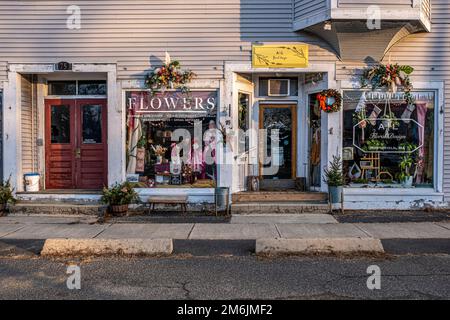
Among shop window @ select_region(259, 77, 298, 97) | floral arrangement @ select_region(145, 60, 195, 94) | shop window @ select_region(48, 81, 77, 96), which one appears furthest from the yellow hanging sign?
shop window @ select_region(48, 81, 77, 96)

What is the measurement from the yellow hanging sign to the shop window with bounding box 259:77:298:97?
105cm

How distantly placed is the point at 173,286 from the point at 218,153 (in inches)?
230

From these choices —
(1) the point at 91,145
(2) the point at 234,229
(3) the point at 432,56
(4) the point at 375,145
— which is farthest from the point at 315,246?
(1) the point at 91,145

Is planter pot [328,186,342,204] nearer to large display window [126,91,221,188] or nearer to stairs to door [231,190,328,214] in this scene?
stairs to door [231,190,328,214]

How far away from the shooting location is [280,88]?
11.8m

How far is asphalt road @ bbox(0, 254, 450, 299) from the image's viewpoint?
5121mm

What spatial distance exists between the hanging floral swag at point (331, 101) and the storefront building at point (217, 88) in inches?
9.2

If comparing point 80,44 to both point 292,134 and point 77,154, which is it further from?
point 292,134

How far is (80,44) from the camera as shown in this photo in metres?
10.9

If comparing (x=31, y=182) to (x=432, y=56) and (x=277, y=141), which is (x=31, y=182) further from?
(x=432, y=56)

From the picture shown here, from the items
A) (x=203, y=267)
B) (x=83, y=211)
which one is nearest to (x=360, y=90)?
(x=203, y=267)

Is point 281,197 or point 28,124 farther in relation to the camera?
point 28,124

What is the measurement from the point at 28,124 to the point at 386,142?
908 centimetres

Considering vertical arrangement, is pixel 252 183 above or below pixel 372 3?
below
